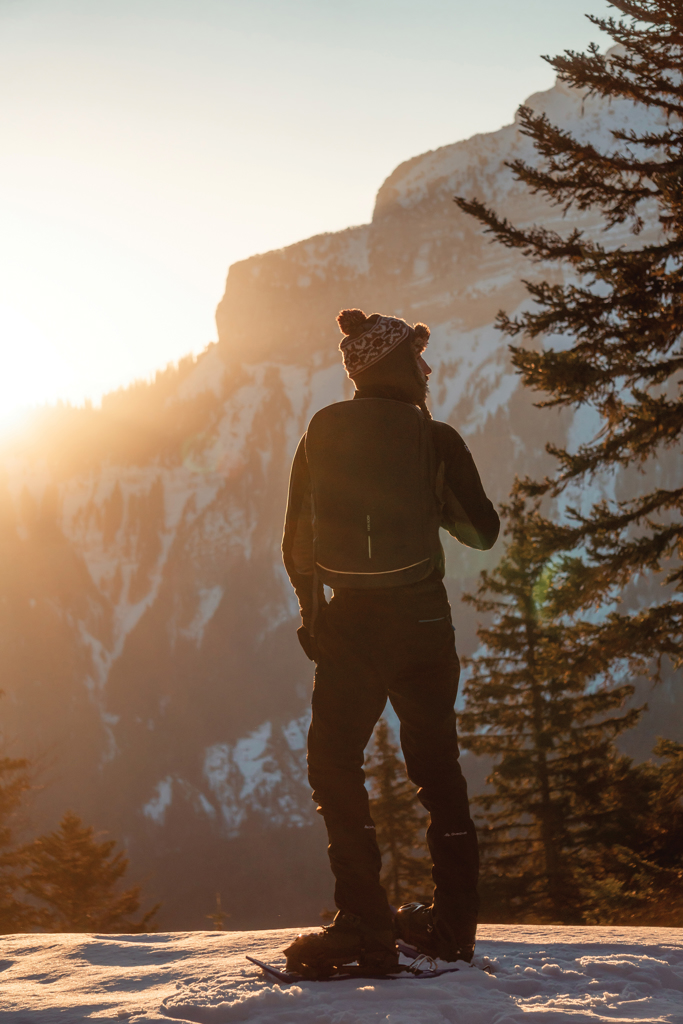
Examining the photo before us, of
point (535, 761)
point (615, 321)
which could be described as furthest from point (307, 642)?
point (535, 761)

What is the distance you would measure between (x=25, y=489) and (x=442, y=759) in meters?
177

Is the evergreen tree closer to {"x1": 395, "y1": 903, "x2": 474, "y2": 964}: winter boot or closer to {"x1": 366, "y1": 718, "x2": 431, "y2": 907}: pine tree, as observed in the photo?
{"x1": 395, "y1": 903, "x2": 474, "y2": 964}: winter boot

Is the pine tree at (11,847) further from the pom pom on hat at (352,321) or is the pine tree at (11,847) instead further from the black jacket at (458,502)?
the pom pom on hat at (352,321)

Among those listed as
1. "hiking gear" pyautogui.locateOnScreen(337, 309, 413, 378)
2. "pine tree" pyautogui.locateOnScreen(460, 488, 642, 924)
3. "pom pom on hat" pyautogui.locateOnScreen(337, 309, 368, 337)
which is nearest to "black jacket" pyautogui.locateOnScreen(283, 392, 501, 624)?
"hiking gear" pyautogui.locateOnScreen(337, 309, 413, 378)

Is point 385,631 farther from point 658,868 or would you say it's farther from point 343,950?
point 658,868

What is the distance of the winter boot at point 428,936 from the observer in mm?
2451

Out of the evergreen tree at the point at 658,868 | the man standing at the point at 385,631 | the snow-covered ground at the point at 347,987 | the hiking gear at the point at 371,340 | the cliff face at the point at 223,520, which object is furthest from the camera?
the cliff face at the point at 223,520

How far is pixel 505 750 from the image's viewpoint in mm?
14523

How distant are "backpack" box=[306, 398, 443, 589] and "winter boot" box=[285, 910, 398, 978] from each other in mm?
1197

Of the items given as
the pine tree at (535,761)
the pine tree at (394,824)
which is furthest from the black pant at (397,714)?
the pine tree at (394,824)

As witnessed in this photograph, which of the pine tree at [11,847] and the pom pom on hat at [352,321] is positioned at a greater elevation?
the pom pom on hat at [352,321]

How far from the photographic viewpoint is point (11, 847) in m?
19.9

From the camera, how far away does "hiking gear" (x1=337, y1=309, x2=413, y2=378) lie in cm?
288

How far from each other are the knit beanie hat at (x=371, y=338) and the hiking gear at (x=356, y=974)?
7.08ft
